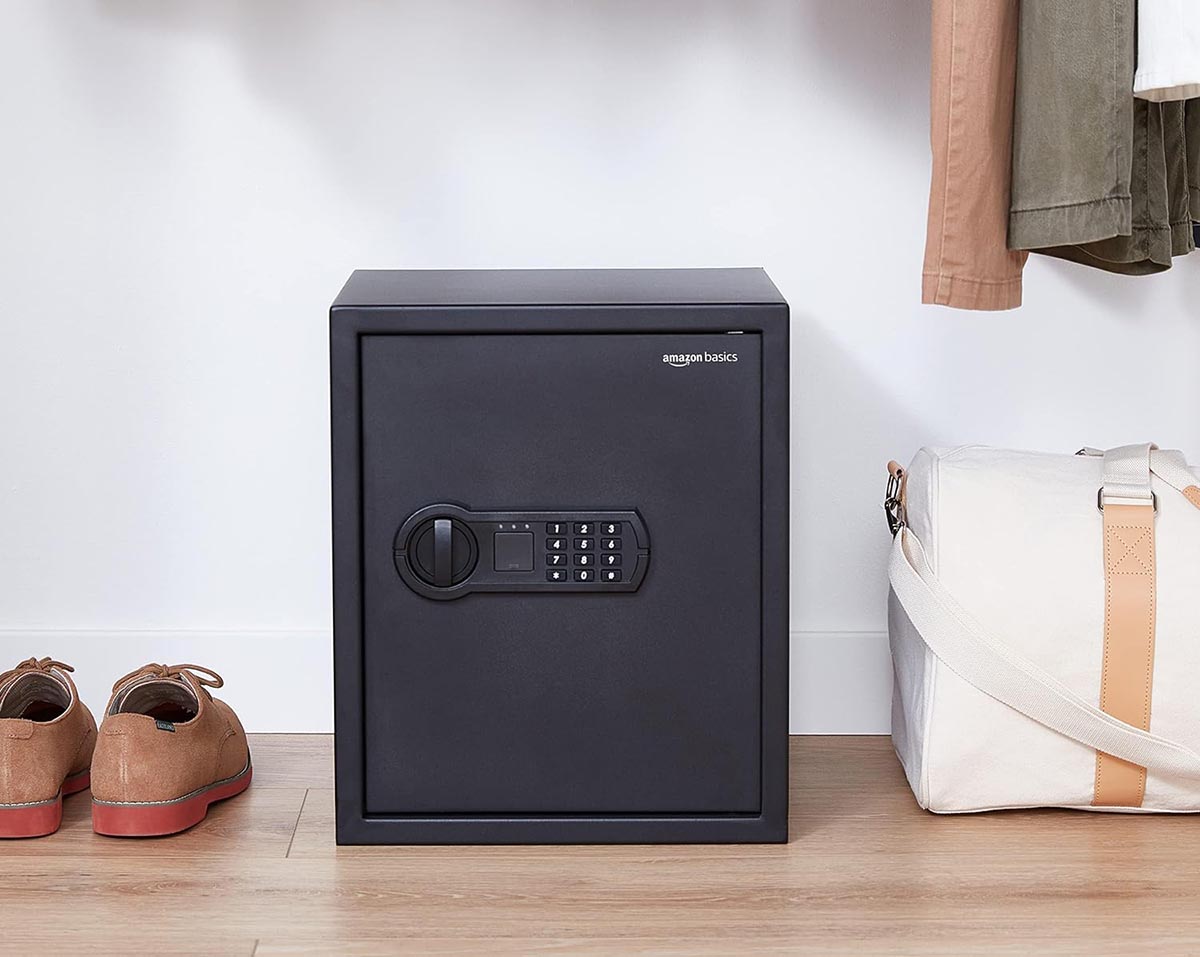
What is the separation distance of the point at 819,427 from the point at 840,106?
331 mm

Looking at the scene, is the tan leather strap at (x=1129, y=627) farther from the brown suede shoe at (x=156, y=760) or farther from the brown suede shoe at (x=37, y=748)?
the brown suede shoe at (x=37, y=748)

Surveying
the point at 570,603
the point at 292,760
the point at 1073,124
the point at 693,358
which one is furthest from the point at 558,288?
the point at 292,760

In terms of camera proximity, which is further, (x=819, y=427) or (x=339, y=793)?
(x=819, y=427)

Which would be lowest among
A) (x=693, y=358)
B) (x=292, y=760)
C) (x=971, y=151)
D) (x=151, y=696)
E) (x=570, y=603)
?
(x=292, y=760)

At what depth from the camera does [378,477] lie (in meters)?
1.03

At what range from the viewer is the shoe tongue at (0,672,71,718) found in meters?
1.12

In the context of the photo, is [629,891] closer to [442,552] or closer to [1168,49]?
[442,552]

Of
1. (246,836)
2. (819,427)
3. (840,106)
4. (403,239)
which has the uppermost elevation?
(840,106)

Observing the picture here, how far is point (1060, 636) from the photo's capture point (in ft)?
3.53

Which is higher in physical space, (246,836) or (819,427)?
(819,427)

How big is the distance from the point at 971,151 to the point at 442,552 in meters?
0.50

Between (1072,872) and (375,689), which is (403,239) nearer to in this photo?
(375,689)

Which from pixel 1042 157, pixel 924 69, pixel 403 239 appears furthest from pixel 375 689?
pixel 924 69

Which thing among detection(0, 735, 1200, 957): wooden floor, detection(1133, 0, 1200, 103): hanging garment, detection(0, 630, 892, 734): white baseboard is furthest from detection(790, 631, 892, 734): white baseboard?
detection(1133, 0, 1200, 103): hanging garment
